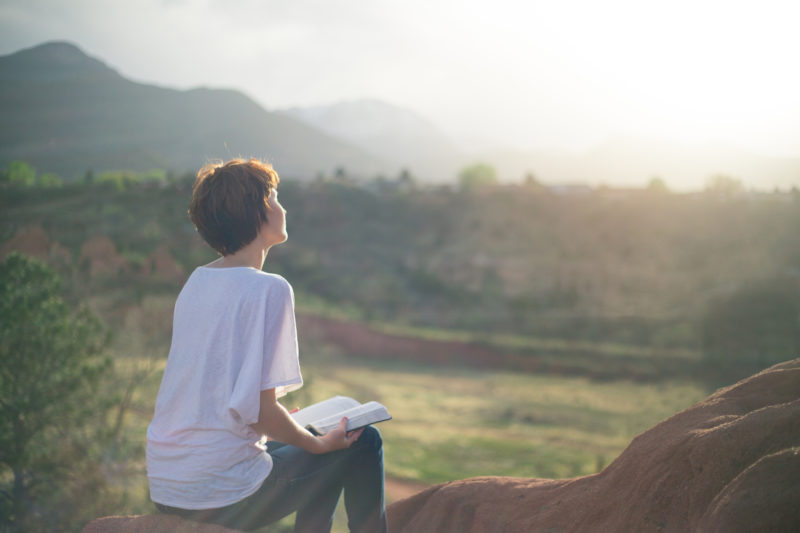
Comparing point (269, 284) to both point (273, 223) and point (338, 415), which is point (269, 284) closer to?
point (273, 223)

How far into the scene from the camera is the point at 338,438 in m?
2.52

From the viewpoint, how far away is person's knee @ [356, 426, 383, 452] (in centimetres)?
274

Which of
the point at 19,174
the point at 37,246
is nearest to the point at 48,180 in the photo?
the point at 19,174

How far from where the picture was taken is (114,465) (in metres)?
8.00

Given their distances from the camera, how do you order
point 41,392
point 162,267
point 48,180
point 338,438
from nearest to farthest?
point 338,438
point 41,392
point 48,180
point 162,267

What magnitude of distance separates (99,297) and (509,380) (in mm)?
14865

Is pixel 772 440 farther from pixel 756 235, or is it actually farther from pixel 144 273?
pixel 756 235

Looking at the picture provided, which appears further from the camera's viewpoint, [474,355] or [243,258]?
[474,355]

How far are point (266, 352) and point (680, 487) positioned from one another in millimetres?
1793

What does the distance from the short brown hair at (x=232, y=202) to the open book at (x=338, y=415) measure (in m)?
0.85

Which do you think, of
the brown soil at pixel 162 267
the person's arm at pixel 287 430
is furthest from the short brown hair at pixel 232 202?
the brown soil at pixel 162 267

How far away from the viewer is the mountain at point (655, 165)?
463 inches

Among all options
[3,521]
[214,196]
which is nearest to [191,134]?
[3,521]

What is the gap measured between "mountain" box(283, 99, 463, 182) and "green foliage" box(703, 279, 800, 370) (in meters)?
93.4
